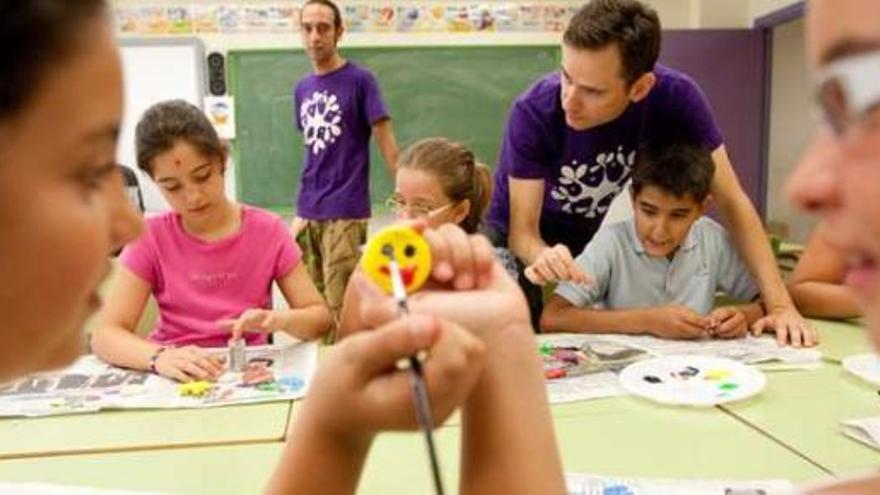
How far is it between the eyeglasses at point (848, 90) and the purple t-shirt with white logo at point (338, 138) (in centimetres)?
283

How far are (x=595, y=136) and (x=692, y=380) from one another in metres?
0.73

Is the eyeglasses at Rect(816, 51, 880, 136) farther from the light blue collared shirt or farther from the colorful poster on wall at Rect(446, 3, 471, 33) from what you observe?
the colorful poster on wall at Rect(446, 3, 471, 33)

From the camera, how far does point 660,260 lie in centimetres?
196

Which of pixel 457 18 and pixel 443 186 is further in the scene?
pixel 457 18

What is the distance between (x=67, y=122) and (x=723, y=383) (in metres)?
1.14

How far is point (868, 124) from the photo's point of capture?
51cm

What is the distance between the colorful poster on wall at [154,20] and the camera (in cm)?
418

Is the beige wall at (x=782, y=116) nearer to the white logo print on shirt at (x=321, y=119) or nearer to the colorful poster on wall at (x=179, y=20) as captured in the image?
the white logo print on shirt at (x=321, y=119)

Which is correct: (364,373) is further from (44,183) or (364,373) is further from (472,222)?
(472,222)

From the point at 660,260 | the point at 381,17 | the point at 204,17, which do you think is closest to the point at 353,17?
the point at 381,17

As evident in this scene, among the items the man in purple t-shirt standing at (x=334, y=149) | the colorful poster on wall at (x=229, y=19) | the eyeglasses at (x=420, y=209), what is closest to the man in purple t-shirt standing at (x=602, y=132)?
the eyeglasses at (x=420, y=209)

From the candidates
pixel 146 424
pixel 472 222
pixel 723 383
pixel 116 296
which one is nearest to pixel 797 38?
pixel 472 222

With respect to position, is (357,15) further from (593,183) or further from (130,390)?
(130,390)

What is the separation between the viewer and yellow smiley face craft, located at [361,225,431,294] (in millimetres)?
746
